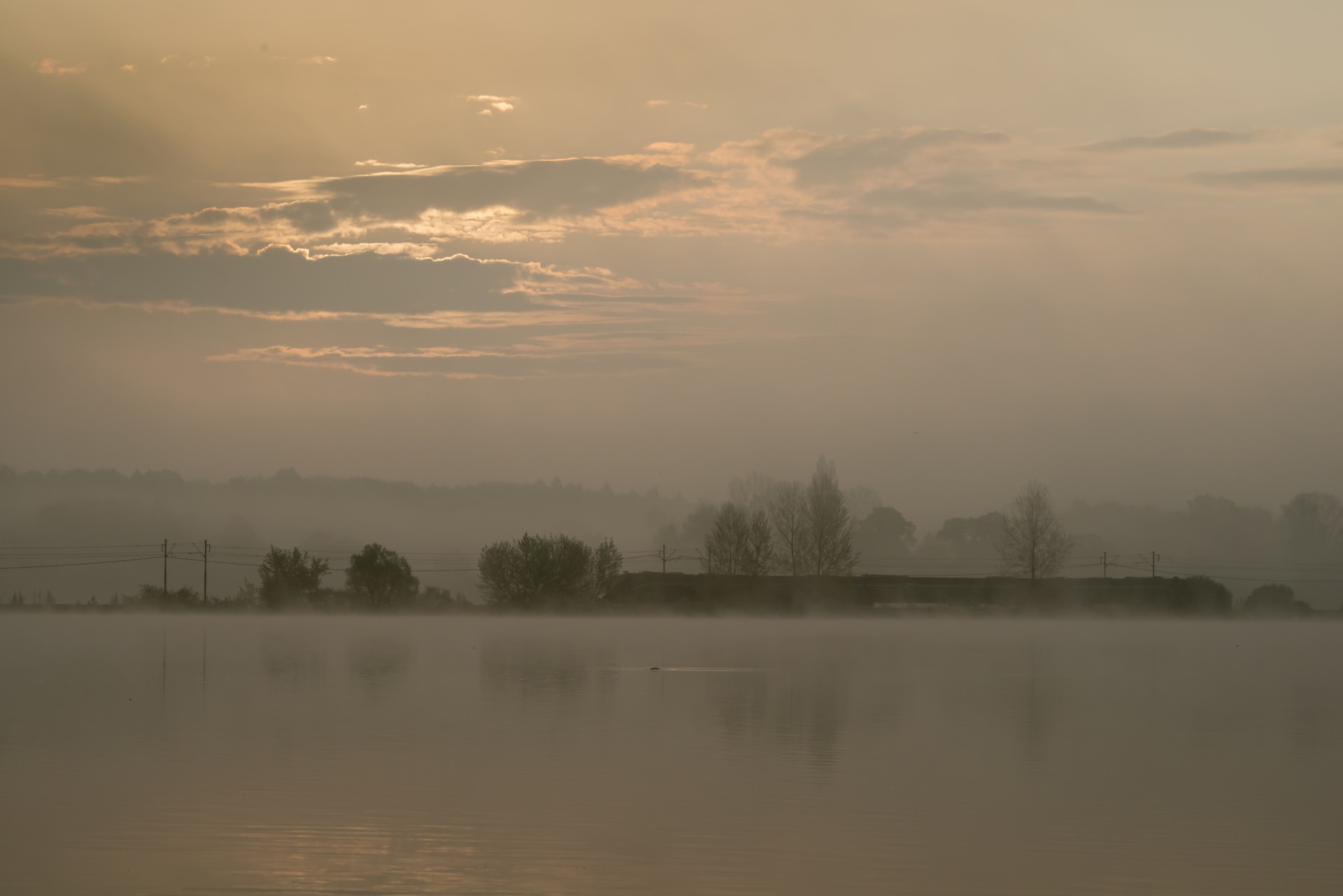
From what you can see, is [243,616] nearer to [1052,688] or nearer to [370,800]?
[1052,688]

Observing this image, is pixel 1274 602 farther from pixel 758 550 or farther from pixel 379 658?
pixel 379 658

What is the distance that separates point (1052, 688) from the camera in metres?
32.4

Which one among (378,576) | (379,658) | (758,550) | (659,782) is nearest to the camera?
(659,782)

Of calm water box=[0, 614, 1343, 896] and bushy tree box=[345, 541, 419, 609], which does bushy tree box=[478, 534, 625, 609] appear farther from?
calm water box=[0, 614, 1343, 896]

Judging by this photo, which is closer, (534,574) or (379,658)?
(379,658)

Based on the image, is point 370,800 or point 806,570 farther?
point 806,570

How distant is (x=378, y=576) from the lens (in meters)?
98.9

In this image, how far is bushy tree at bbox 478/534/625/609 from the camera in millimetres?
100812

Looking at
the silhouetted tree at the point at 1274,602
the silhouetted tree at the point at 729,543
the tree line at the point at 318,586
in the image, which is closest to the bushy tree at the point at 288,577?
the tree line at the point at 318,586

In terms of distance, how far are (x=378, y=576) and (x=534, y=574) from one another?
11.1m

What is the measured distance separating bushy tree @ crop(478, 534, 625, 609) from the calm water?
209ft

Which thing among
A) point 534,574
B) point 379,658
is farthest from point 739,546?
point 379,658

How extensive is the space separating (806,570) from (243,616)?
48104 millimetres

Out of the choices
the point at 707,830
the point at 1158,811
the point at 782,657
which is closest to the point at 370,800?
the point at 707,830
